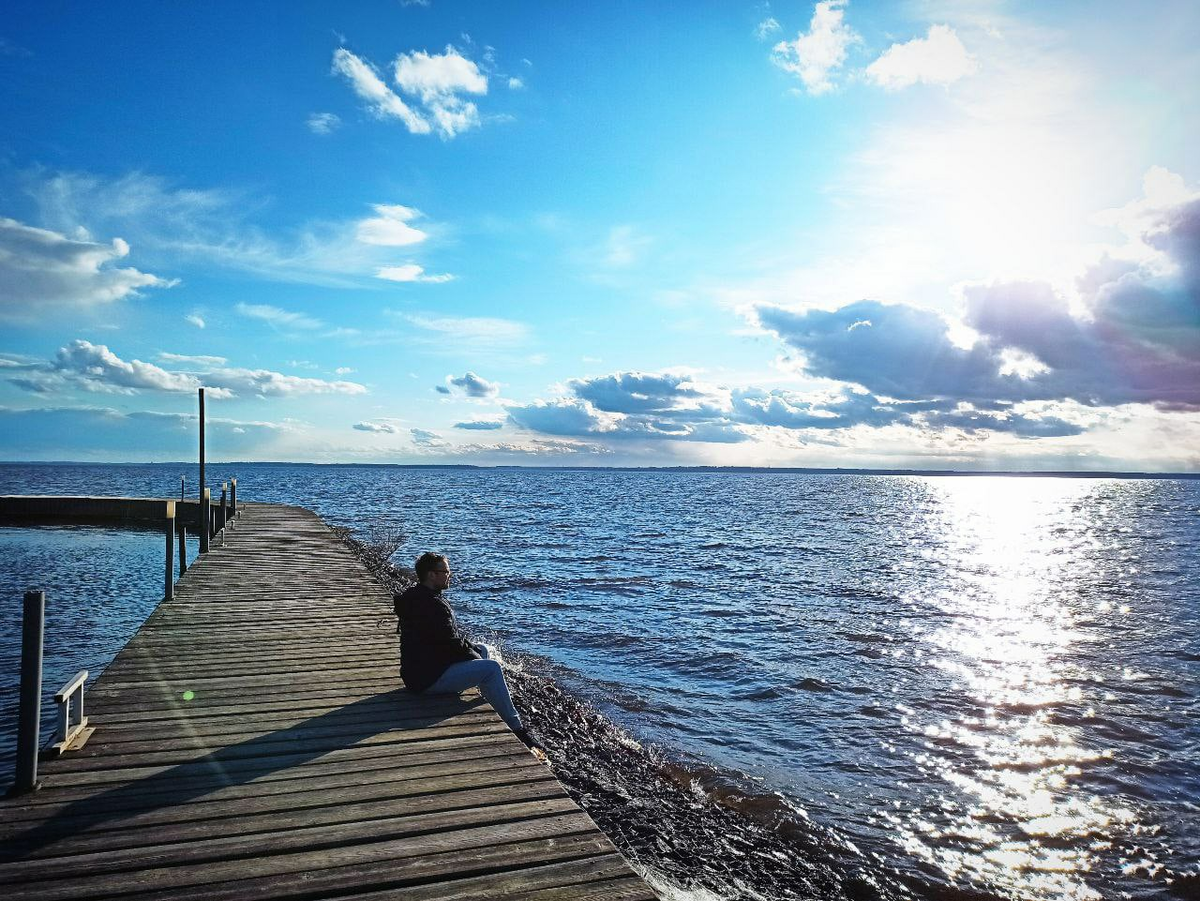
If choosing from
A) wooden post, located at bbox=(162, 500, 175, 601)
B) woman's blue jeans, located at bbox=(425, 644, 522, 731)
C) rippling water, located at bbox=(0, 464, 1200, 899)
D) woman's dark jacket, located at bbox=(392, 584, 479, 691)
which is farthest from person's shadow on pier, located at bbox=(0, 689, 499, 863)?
wooden post, located at bbox=(162, 500, 175, 601)

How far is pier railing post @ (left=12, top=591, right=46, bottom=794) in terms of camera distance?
4816mm

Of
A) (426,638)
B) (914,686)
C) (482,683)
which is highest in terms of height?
(426,638)

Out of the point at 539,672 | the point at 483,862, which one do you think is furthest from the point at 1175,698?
the point at 483,862

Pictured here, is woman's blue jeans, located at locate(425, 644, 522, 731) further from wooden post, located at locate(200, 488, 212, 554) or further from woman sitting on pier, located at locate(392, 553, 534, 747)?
wooden post, located at locate(200, 488, 212, 554)

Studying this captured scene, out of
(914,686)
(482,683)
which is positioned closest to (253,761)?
(482,683)

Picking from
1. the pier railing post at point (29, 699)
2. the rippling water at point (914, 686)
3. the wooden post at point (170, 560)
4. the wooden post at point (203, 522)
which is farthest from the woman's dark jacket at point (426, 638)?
the wooden post at point (203, 522)

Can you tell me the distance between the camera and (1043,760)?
948cm

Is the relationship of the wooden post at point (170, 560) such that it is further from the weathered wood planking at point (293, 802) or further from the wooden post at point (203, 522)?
the weathered wood planking at point (293, 802)

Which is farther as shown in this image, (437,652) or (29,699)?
(437,652)

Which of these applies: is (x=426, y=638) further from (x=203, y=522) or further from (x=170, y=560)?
(x=203, y=522)

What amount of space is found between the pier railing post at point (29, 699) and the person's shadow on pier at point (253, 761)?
5.9 inches

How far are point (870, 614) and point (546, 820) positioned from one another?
52.7 ft

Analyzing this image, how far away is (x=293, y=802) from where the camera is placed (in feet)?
15.9

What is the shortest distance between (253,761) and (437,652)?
6.16ft
